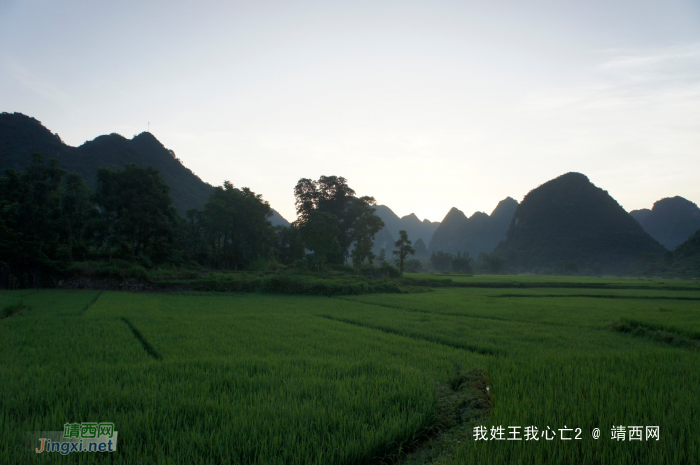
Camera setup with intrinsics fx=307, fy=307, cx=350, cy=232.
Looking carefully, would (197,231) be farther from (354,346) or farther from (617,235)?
(617,235)

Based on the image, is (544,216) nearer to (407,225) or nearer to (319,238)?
(407,225)

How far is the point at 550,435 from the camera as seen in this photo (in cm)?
234

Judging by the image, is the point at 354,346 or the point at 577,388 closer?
the point at 577,388

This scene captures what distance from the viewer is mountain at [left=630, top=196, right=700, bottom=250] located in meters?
99.9

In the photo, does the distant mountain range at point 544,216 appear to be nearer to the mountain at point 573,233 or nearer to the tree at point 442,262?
the mountain at point 573,233

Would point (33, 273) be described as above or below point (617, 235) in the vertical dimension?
below

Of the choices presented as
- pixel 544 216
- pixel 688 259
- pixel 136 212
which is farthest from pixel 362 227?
pixel 544 216

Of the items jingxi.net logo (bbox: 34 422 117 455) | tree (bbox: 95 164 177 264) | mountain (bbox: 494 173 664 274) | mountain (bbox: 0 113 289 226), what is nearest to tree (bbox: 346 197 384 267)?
tree (bbox: 95 164 177 264)

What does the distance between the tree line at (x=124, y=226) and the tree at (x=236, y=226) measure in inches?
3.6

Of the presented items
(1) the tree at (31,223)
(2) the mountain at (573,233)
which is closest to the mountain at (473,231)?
(2) the mountain at (573,233)

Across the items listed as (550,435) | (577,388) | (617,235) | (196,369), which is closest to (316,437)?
(550,435)

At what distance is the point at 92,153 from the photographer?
48188 mm

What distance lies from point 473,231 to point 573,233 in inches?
1925

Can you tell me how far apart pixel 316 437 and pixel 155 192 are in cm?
2553
